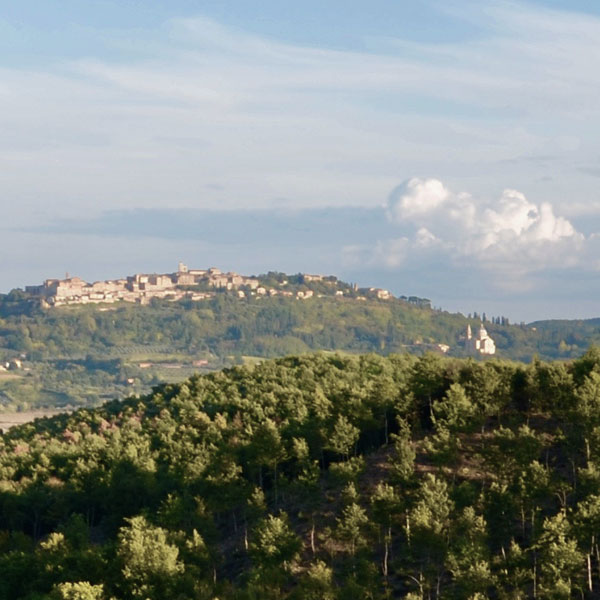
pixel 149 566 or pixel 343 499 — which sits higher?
pixel 343 499

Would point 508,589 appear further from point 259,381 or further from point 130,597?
point 259,381

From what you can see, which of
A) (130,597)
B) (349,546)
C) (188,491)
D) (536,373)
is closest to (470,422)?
(536,373)

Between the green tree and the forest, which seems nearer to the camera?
the forest

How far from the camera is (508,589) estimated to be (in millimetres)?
70375

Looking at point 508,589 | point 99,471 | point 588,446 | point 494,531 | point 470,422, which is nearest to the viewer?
point 508,589

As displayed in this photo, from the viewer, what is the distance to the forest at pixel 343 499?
71750 millimetres

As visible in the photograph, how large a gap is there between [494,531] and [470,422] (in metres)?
13.7

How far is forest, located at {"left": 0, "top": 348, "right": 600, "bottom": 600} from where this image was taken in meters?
71.8

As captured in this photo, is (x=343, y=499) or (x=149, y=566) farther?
(x=343, y=499)

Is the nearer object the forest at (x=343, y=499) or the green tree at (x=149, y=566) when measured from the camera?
the forest at (x=343, y=499)

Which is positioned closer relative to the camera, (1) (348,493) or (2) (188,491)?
(1) (348,493)

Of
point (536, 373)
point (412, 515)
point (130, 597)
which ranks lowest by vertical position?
point (130, 597)

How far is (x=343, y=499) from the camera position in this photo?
266ft

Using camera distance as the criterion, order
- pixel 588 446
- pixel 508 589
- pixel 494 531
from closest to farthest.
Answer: pixel 508 589 → pixel 494 531 → pixel 588 446
